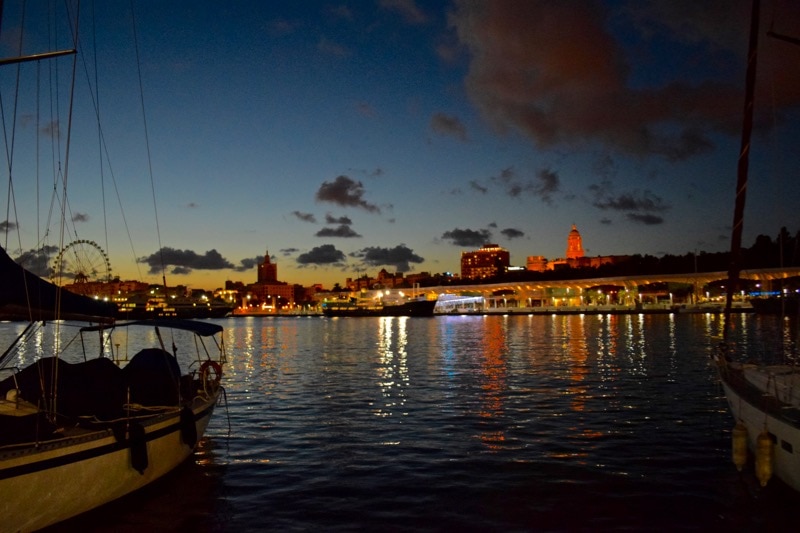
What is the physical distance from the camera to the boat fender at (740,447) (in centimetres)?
1475

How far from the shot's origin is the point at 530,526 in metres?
12.2

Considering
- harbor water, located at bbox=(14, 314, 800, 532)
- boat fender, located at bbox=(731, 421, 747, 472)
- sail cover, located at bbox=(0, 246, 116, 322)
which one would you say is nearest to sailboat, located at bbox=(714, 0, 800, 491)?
boat fender, located at bbox=(731, 421, 747, 472)

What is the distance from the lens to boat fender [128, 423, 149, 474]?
13023 millimetres

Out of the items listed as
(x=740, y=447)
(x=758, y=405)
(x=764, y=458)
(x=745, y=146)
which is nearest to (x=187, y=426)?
(x=764, y=458)

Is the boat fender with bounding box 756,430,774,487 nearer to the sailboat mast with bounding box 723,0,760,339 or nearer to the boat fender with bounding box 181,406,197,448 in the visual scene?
the sailboat mast with bounding box 723,0,760,339

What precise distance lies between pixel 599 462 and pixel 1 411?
13.8 meters

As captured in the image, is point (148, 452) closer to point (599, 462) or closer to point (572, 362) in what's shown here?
point (599, 462)

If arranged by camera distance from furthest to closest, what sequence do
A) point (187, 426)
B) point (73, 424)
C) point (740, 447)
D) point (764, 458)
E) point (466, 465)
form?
point (466, 465) < point (187, 426) < point (740, 447) < point (764, 458) < point (73, 424)

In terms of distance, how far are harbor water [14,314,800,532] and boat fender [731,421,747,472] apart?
45 centimetres

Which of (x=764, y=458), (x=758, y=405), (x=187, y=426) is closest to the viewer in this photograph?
(x=764, y=458)

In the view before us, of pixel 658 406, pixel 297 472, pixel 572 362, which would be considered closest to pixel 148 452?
pixel 297 472

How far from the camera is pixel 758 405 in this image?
14.2 meters

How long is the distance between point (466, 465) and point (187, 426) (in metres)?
7.17

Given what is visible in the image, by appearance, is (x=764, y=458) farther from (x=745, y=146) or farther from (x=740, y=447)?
(x=745, y=146)
